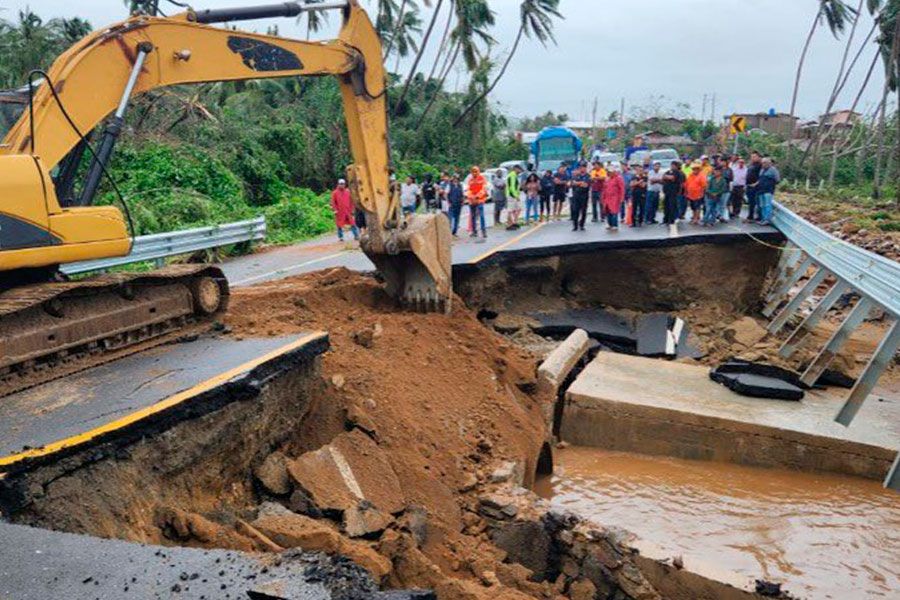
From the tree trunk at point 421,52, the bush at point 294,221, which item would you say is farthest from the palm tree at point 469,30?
the bush at point 294,221

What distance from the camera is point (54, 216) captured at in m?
5.61

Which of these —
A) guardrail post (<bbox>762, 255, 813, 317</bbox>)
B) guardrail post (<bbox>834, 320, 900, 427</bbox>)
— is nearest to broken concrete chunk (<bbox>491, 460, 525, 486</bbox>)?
guardrail post (<bbox>834, 320, 900, 427</bbox>)

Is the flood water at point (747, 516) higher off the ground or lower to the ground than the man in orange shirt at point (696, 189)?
lower

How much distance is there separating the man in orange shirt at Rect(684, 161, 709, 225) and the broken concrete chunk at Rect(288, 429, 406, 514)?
1116 cm

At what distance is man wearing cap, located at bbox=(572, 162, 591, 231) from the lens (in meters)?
15.5

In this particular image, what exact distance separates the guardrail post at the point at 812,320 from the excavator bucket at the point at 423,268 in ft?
17.5

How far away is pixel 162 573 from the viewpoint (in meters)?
3.05

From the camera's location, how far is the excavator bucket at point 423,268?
9.09 meters

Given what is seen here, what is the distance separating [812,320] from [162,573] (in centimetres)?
1008

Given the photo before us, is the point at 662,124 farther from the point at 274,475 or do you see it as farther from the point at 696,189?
the point at 274,475

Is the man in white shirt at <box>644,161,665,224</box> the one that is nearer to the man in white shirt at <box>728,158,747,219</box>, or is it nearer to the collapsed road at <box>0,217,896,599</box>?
the man in white shirt at <box>728,158,747,219</box>

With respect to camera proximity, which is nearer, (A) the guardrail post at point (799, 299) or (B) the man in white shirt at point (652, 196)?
(A) the guardrail post at point (799, 299)

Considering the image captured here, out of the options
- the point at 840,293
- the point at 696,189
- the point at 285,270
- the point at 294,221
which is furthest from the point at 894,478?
the point at 294,221

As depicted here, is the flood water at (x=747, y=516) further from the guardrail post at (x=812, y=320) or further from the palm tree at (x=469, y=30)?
the palm tree at (x=469, y=30)
